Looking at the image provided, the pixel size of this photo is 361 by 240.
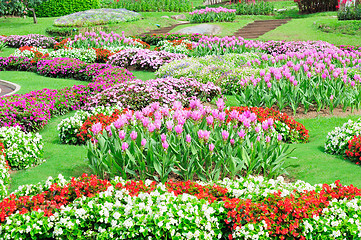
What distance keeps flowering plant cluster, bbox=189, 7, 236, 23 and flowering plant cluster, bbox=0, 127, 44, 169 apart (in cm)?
2169

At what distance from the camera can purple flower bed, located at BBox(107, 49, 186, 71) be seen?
52.7ft

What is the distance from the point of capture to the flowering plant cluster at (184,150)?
571 cm

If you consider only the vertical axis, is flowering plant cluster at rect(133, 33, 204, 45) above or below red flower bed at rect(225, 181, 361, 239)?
above

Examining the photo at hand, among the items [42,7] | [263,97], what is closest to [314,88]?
[263,97]

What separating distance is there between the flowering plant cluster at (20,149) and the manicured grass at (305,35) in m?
16.9

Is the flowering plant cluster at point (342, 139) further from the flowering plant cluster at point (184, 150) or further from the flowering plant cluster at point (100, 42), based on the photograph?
the flowering plant cluster at point (100, 42)

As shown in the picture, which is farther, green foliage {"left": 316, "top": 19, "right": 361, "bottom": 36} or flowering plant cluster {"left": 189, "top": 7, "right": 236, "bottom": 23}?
A: flowering plant cluster {"left": 189, "top": 7, "right": 236, "bottom": 23}

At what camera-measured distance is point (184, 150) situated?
19.3ft

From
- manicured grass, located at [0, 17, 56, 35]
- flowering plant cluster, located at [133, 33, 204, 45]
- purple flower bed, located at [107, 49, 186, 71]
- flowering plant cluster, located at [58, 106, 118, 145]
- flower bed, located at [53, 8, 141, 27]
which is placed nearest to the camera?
flowering plant cluster, located at [58, 106, 118, 145]

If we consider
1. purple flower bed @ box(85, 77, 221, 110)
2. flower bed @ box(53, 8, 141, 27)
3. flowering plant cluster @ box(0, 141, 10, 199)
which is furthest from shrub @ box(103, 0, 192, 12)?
flowering plant cluster @ box(0, 141, 10, 199)

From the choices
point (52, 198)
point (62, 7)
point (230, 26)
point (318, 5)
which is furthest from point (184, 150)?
point (62, 7)

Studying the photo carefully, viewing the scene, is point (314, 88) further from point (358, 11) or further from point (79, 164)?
point (358, 11)

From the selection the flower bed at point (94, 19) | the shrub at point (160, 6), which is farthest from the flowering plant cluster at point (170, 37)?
the shrub at point (160, 6)

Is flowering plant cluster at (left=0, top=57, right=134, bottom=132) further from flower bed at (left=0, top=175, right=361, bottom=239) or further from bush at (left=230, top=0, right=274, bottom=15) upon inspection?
bush at (left=230, top=0, right=274, bottom=15)
